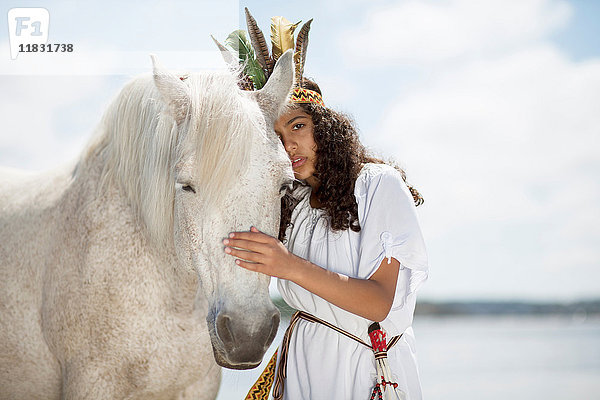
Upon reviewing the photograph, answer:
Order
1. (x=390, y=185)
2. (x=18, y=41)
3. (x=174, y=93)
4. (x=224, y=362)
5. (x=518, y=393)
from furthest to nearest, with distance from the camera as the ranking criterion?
1. (x=518, y=393)
2. (x=18, y=41)
3. (x=390, y=185)
4. (x=174, y=93)
5. (x=224, y=362)

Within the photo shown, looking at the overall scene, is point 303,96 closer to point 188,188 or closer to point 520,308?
point 188,188

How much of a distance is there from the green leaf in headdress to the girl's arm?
0.76m

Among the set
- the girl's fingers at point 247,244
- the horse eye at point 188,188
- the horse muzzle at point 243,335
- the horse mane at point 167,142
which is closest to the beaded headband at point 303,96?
the horse mane at point 167,142

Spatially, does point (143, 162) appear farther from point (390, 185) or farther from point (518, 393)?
point (518, 393)

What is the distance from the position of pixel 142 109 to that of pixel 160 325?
0.76 metres

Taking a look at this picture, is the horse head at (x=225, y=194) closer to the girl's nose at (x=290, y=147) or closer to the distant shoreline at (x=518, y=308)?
the girl's nose at (x=290, y=147)

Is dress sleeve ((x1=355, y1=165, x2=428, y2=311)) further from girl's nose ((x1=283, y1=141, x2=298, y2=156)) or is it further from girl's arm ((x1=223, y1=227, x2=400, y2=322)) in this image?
girl's nose ((x1=283, y1=141, x2=298, y2=156))

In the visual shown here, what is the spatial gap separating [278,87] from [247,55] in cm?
35

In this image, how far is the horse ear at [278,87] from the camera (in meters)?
1.73

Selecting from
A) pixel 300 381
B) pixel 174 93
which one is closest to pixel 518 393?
pixel 300 381

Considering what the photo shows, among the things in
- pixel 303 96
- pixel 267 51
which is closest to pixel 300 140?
pixel 303 96

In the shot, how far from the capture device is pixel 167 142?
5.45 ft

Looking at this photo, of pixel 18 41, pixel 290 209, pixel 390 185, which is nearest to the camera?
pixel 390 185

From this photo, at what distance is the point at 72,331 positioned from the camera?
5.90 ft
